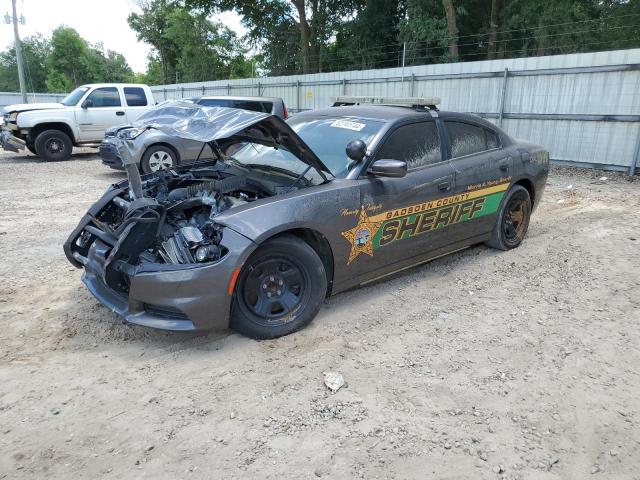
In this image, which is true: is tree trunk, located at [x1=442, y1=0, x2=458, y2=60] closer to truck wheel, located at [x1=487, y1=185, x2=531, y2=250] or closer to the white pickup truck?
the white pickup truck

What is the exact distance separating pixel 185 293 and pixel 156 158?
759 cm

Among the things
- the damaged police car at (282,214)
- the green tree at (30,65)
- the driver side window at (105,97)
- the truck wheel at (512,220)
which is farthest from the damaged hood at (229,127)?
the green tree at (30,65)

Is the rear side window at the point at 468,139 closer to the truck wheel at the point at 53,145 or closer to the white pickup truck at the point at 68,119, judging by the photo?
the white pickup truck at the point at 68,119

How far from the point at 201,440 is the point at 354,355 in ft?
3.99

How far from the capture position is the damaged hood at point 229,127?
345cm

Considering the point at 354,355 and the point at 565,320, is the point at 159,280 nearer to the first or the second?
the point at 354,355

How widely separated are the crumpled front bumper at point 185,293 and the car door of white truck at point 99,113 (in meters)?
11.1

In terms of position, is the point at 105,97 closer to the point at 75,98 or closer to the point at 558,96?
the point at 75,98

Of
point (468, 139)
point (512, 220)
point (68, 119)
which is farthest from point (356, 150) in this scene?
point (68, 119)

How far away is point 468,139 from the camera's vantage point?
492cm

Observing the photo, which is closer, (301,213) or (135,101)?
(301,213)

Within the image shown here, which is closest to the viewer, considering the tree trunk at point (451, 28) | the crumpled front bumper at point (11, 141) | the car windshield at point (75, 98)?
the crumpled front bumper at point (11, 141)

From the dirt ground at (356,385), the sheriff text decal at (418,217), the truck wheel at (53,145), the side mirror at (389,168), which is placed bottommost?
the dirt ground at (356,385)

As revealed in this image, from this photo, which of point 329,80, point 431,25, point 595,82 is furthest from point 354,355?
point 431,25
